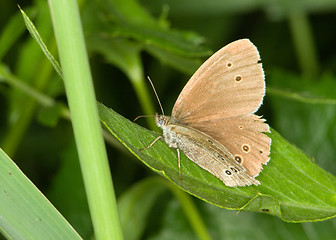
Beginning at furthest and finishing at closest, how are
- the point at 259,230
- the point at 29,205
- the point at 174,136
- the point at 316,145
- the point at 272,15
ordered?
1. the point at 272,15
2. the point at 316,145
3. the point at 259,230
4. the point at 174,136
5. the point at 29,205

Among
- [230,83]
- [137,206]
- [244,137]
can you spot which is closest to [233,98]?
[230,83]

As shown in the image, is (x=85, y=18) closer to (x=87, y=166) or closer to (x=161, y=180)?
(x=161, y=180)

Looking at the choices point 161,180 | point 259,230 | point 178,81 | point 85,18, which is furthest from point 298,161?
point 178,81

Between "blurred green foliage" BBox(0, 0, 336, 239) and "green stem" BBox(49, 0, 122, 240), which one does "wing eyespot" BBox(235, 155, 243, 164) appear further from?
"green stem" BBox(49, 0, 122, 240)

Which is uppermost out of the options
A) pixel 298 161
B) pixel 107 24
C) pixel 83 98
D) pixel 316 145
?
pixel 107 24

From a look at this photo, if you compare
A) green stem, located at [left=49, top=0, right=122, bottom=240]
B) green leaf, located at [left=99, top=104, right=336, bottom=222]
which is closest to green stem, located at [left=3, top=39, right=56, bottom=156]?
green leaf, located at [left=99, top=104, right=336, bottom=222]

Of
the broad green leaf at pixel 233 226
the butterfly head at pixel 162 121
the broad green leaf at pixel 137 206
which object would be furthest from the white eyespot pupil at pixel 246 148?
the broad green leaf at pixel 233 226

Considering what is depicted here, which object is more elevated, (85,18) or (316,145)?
(85,18)
